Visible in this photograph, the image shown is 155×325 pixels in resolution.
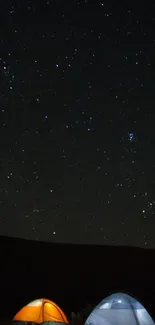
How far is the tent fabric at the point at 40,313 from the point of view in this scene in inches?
367

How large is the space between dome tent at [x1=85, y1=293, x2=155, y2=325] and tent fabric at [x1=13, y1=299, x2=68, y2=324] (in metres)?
1.05

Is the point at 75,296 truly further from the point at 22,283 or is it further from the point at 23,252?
the point at 23,252

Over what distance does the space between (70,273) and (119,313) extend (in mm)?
13120

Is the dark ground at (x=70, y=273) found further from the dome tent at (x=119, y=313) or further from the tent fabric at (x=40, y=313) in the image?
the dome tent at (x=119, y=313)

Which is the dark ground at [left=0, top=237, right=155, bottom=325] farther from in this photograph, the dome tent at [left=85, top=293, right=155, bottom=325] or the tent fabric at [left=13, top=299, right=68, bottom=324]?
the dome tent at [left=85, top=293, right=155, bottom=325]

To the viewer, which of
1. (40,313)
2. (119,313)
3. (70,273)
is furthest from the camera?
(70,273)

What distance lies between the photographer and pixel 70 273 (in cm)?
2147

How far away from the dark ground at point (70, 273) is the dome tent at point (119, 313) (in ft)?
21.8


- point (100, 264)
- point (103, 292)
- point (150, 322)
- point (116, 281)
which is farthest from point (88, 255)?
point (150, 322)

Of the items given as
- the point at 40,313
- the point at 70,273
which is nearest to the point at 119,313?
the point at 40,313

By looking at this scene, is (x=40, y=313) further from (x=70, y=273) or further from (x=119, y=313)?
(x=70, y=273)

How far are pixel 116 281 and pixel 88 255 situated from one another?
3.15 meters

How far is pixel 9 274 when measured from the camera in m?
19.6

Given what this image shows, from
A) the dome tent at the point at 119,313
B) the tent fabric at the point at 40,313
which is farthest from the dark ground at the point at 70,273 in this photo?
the dome tent at the point at 119,313
